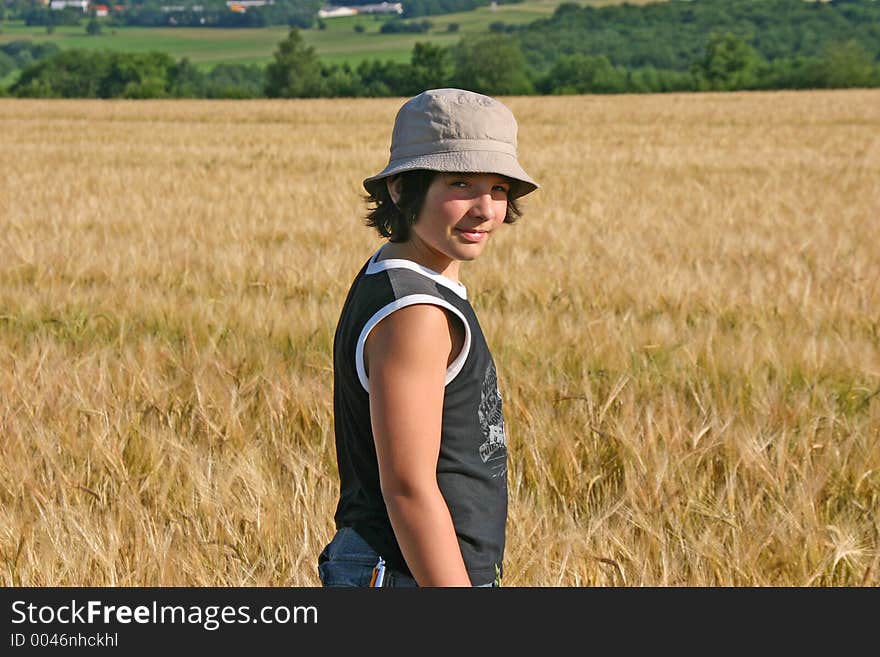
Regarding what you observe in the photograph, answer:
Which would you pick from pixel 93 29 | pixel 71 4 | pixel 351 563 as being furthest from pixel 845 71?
pixel 71 4

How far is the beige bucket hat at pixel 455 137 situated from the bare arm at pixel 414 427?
21cm

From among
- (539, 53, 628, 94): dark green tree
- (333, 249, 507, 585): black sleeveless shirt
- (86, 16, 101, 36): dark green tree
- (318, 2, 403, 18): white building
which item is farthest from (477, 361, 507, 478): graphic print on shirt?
(318, 2, 403, 18): white building

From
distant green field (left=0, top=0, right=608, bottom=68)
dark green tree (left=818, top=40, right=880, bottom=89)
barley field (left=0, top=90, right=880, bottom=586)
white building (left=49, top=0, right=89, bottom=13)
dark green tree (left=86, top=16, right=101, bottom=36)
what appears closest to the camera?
barley field (left=0, top=90, right=880, bottom=586)

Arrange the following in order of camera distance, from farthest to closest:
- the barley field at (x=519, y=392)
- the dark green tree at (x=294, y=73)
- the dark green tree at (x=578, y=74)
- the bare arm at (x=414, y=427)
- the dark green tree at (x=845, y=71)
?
the dark green tree at (x=578, y=74)
the dark green tree at (x=294, y=73)
the dark green tree at (x=845, y=71)
the barley field at (x=519, y=392)
the bare arm at (x=414, y=427)

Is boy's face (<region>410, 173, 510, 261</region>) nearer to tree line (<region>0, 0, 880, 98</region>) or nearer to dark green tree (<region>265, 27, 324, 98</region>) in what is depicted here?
tree line (<region>0, 0, 880, 98</region>)

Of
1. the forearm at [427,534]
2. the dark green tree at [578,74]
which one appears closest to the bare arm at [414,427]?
the forearm at [427,534]

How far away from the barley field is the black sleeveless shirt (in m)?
0.34

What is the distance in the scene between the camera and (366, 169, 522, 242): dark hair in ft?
4.77

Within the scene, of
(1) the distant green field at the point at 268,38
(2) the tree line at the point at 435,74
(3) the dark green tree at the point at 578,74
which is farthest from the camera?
(1) the distant green field at the point at 268,38

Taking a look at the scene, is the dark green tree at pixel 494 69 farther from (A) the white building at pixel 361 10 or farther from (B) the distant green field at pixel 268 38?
(A) the white building at pixel 361 10

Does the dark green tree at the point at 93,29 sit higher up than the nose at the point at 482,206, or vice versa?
the dark green tree at the point at 93,29

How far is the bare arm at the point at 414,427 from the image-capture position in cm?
128

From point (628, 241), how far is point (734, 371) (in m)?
2.96
